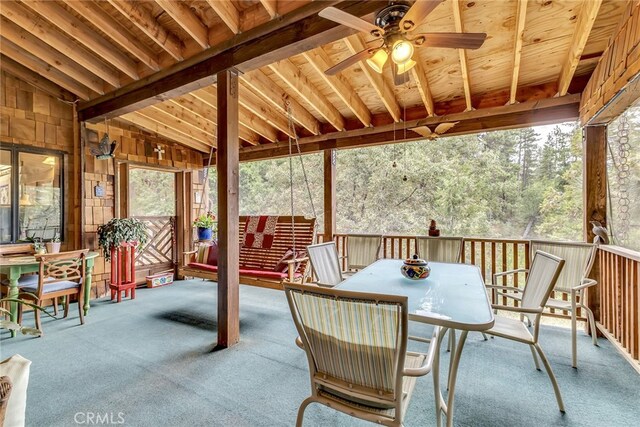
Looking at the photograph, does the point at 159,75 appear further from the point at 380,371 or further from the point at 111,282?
the point at 380,371

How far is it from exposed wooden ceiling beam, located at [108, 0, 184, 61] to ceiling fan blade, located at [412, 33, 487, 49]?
251cm

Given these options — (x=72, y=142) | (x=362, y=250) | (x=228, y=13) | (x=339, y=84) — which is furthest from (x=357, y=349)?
(x=72, y=142)

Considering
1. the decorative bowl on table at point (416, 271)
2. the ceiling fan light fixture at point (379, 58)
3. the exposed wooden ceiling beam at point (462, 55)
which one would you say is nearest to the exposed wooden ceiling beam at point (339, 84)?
the ceiling fan light fixture at point (379, 58)

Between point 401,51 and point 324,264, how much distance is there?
1902 millimetres

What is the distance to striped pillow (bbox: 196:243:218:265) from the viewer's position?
4.55 m

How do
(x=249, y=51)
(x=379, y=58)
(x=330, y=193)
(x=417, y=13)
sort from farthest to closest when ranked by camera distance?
(x=330, y=193) < (x=249, y=51) < (x=379, y=58) < (x=417, y=13)

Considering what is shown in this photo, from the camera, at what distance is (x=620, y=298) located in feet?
9.18

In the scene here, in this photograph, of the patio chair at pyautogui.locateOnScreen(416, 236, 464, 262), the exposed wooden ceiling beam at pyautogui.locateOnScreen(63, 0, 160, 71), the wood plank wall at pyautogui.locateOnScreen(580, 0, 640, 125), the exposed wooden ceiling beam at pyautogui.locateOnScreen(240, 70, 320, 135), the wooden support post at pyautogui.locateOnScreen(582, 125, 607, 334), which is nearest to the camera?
the wood plank wall at pyautogui.locateOnScreen(580, 0, 640, 125)

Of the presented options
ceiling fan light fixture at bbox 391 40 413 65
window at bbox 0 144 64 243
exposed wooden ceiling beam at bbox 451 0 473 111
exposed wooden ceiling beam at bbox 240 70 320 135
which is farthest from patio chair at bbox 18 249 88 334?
exposed wooden ceiling beam at bbox 451 0 473 111

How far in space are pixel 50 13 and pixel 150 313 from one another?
349 centimetres

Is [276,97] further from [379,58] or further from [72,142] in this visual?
[72,142]

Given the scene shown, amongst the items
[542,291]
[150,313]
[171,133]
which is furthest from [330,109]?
[150,313]

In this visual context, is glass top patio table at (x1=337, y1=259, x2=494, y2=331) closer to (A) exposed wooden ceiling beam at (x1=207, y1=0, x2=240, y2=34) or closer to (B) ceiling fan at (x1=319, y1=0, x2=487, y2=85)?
(B) ceiling fan at (x1=319, y1=0, x2=487, y2=85)

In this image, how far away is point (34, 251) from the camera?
12.3 ft
